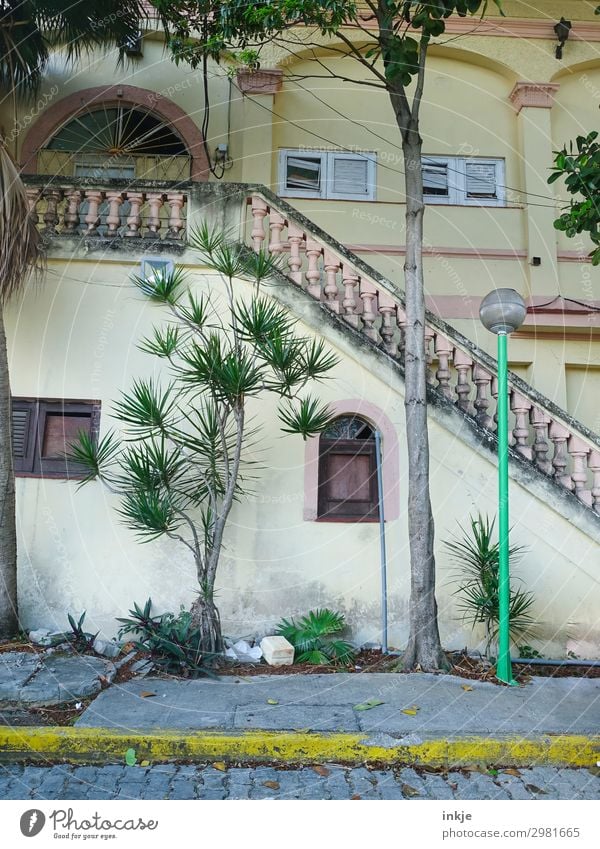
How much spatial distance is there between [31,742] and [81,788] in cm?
63

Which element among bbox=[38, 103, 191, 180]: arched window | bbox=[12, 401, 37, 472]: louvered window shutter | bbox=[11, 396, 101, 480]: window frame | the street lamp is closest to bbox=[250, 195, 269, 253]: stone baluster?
bbox=[11, 396, 101, 480]: window frame

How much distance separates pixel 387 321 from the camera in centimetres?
664

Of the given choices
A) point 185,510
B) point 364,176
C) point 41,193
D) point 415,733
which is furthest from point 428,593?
point 364,176

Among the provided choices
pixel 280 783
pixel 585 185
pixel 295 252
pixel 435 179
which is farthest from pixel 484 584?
pixel 435 179

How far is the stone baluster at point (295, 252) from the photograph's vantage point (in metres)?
6.63

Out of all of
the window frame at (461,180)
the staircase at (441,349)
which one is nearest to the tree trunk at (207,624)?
the staircase at (441,349)

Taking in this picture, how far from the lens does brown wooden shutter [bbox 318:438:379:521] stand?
6480mm

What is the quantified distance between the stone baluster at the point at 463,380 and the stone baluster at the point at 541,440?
0.61 metres

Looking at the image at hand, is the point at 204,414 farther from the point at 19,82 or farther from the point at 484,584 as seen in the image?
the point at 19,82

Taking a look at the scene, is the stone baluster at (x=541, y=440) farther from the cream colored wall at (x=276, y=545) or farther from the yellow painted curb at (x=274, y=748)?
the yellow painted curb at (x=274, y=748)

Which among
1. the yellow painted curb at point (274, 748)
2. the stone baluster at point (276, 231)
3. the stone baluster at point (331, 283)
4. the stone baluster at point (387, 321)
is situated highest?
the stone baluster at point (276, 231)

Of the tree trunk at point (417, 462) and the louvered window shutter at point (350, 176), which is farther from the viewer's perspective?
the louvered window shutter at point (350, 176)

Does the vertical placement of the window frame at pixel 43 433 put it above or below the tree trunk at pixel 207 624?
above

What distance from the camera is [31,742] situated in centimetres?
410
